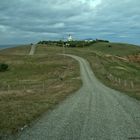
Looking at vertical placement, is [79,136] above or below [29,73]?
above

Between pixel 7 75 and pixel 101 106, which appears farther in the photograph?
pixel 7 75

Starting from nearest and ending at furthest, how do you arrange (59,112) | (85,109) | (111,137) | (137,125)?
(111,137) → (137,125) → (59,112) → (85,109)

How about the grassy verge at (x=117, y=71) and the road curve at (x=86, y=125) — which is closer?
the road curve at (x=86, y=125)

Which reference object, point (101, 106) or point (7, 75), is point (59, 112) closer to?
point (101, 106)

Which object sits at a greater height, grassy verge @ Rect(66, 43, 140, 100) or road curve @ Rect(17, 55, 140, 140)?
road curve @ Rect(17, 55, 140, 140)

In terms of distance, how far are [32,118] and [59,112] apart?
2483 mm

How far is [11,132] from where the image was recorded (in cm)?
1397

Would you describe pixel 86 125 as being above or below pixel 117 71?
above

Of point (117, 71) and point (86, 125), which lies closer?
point (86, 125)

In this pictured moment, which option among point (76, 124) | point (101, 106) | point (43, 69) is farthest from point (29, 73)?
point (76, 124)

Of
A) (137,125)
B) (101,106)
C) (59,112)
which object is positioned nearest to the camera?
(137,125)

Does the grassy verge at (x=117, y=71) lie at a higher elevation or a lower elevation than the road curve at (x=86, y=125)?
lower

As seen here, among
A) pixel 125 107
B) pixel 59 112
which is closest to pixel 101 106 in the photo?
pixel 125 107

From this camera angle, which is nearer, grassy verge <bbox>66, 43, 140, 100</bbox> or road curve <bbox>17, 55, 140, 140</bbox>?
road curve <bbox>17, 55, 140, 140</bbox>
